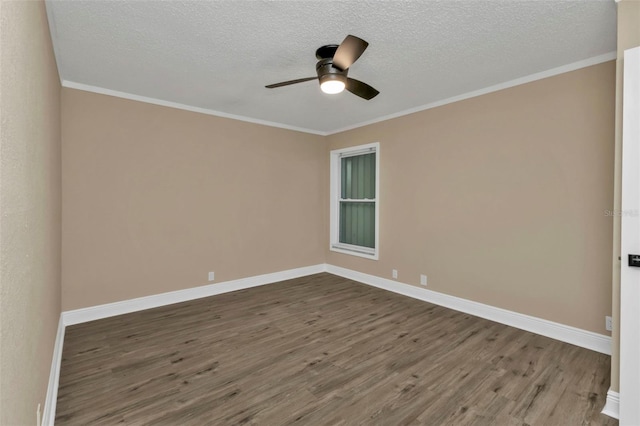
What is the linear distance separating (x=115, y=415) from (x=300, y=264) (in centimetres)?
358

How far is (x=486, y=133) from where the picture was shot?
3488 mm

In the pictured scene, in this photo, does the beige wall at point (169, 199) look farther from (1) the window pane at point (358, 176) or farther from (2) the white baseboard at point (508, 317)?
(2) the white baseboard at point (508, 317)

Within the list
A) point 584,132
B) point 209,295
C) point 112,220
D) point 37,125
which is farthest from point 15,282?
point 584,132

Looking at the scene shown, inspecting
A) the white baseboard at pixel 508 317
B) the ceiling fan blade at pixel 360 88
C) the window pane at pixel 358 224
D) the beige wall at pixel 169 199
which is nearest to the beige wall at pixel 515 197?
the white baseboard at pixel 508 317

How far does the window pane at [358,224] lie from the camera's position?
16.7ft

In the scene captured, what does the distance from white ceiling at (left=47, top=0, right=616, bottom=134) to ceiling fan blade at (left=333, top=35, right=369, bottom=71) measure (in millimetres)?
221

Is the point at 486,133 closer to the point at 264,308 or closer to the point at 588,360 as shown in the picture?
the point at 588,360

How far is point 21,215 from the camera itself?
116cm

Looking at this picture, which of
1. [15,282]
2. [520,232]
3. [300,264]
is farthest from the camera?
[300,264]

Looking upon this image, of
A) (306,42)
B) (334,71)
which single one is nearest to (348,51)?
(334,71)

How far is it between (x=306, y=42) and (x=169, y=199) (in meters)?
2.69

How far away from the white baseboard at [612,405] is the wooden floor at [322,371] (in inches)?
2.2

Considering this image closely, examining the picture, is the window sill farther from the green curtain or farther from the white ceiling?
the white ceiling

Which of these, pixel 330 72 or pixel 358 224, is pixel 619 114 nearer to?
pixel 330 72
